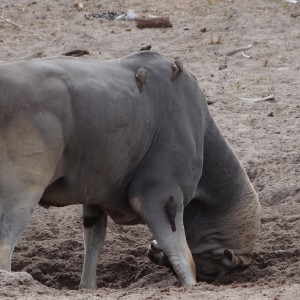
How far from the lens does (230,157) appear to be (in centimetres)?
852

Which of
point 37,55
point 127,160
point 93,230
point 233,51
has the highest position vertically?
point 127,160

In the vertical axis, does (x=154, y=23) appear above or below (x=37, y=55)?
below

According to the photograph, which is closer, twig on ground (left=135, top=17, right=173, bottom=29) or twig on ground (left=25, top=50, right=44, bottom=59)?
twig on ground (left=25, top=50, right=44, bottom=59)

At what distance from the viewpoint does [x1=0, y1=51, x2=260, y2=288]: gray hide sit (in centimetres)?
698

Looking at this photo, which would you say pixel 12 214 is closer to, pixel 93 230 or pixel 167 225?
pixel 167 225

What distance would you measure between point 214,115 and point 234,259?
324cm

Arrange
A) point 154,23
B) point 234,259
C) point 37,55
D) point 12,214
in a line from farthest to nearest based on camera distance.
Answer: point 154,23 → point 37,55 → point 234,259 → point 12,214

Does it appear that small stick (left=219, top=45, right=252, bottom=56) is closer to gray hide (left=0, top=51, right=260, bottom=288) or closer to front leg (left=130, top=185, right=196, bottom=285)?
gray hide (left=0, top=51, right=260, bottom=288)

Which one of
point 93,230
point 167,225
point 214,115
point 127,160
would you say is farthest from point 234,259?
point 214,115

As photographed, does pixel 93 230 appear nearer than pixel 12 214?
No

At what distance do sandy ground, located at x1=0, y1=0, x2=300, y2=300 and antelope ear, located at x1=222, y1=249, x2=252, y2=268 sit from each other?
3.4 inches

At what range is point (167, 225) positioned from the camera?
798cm

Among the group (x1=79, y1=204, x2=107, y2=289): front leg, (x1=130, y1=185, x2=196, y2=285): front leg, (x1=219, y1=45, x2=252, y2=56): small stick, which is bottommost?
→ (x1=219, y1=45, x2=252, y2=56): small stick

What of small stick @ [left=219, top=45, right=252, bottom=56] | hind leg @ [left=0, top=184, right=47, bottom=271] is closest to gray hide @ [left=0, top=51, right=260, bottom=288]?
hind leg @ [left=0, top=184, right=47, bottom=271]
